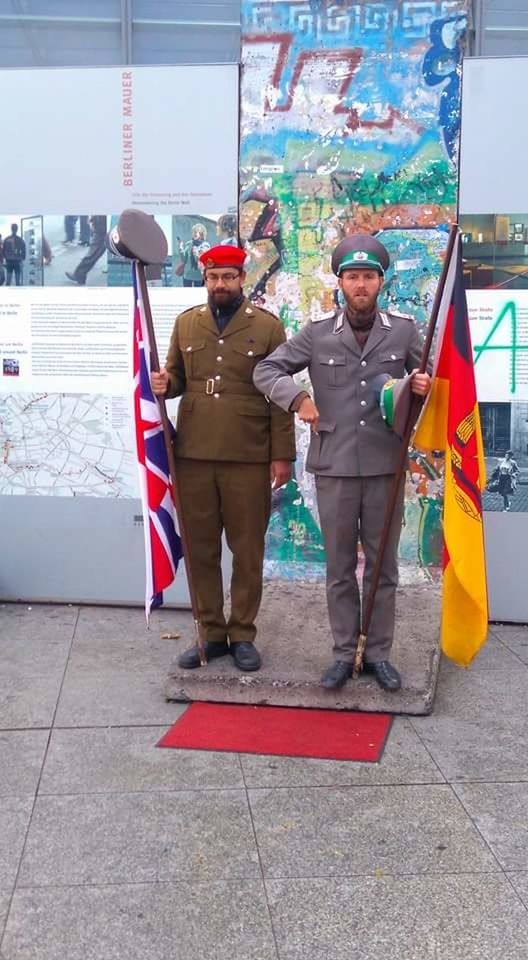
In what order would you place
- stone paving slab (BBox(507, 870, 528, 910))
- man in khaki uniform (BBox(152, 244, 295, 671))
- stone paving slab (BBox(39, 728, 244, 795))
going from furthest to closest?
1. man in khaki uniform (BBox(152, 244, 295, 671))
2. stone paving slab (BBox(39, 728, 244, 795))
3. stone paving slab (BBox(507, 870, 528, 910))

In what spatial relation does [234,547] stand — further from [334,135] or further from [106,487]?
[334,135]

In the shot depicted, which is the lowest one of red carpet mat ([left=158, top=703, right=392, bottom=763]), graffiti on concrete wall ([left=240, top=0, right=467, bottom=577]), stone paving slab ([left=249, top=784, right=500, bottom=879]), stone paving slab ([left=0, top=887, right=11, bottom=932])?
stone paving slab ([left=0, top=887, right=11, bottom=932])

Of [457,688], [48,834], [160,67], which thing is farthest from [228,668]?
[160,67]

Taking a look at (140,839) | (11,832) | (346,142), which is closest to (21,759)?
(11,832)

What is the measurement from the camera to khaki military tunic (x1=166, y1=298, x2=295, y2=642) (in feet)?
15.1

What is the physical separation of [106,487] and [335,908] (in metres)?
3.50

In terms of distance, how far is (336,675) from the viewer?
A: 174 inches

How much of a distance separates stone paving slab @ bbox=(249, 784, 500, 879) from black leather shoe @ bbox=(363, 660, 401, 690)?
74 cm

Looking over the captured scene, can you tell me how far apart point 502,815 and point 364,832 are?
19.6 inches

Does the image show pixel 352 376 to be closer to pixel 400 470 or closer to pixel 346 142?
pixel 400 470

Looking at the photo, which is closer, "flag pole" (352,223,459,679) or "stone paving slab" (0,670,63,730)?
"flag pole" (352,223,459,679)

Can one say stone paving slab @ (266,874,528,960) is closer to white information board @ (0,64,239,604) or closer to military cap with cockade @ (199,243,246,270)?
military cap with cockade @ (199,243,246,270)

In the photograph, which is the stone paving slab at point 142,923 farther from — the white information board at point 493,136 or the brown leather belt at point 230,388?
the white information board at point 493,136

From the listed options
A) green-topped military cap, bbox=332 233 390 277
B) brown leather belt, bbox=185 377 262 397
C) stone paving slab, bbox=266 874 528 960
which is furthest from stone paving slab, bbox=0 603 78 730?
green-topped military cap, bbox=332 233 390 277
